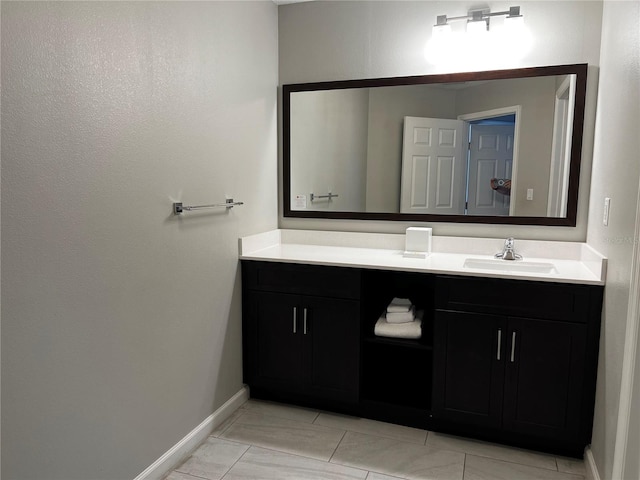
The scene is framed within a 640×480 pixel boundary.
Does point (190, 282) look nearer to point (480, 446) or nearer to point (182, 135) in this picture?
point (182, 135)

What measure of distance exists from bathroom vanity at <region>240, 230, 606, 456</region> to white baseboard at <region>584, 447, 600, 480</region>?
2.5 inches

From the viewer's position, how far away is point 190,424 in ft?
7.20

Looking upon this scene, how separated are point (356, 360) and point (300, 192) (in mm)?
1098

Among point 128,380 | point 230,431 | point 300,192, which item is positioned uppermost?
point 300,192

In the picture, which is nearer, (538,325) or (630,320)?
(630,320)

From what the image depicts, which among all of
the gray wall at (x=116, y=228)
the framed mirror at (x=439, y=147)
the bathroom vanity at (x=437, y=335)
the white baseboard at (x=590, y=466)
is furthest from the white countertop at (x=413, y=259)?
the white baseboard at (x=590, y=466)

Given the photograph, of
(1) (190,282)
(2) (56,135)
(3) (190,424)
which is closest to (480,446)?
(3) (190,424)

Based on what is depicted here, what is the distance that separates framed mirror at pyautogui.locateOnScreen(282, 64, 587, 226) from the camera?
2.46 meters

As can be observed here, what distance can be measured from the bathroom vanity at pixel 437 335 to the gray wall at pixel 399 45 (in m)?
0.10

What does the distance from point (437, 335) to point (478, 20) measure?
1.62m

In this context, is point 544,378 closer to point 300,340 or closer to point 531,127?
point 300,340

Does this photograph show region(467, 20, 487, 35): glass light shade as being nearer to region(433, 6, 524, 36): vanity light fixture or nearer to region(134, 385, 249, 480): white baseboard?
region(433, 6, 524, 36): vanity light fixture

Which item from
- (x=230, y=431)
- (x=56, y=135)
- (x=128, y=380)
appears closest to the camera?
(x=56, y=135)

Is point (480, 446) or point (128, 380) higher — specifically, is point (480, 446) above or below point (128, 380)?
below
